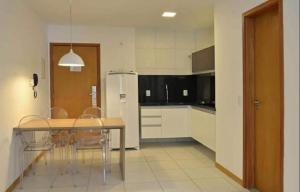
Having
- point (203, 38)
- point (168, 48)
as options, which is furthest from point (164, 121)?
point (203, 38)

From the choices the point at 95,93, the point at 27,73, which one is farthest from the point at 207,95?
the point at 27,73

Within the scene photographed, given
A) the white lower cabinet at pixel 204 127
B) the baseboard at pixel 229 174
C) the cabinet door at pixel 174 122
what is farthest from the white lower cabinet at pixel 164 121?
the baseboard at pixel 229 174

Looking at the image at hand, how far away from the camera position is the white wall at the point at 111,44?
227 inches

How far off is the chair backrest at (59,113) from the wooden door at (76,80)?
46cm

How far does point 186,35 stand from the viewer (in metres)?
6.20

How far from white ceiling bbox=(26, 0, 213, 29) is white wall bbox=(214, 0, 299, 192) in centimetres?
63

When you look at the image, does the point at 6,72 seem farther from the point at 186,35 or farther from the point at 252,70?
the point at 186,35

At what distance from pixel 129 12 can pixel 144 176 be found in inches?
99.7

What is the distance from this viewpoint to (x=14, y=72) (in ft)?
11.8

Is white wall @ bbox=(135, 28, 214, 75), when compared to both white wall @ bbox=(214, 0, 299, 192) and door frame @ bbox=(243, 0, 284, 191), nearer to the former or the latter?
white wall @ bbox=(214, 0, 299, 192)

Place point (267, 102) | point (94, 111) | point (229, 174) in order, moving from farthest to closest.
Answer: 1. point (94, 111)
2. point (229, 174)
3. point (267, 102)

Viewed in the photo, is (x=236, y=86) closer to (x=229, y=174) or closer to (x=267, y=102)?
(x=267, y=102)

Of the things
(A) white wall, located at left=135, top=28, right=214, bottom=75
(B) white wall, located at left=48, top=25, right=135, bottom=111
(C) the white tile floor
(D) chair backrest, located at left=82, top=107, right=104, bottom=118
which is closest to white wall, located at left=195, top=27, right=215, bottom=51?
(A) white wall, located at left=135, top=28, right=214, bottom=75

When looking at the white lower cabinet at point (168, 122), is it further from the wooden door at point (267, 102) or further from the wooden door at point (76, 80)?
the wooden door at point (267, 102)
